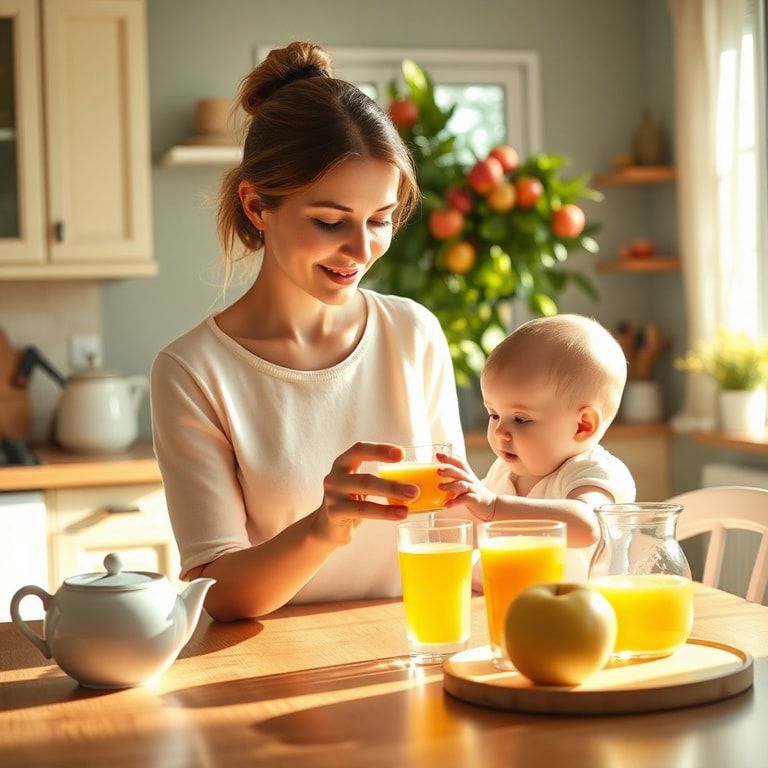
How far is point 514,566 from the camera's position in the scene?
126 centimetres

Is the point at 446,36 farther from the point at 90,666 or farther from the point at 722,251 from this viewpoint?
the point at 90,666

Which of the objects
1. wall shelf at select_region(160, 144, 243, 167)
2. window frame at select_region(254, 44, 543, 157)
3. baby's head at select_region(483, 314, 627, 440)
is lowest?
baby's head at select_region(483, 314, 627, 440)

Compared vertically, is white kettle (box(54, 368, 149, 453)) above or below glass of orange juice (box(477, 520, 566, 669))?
above

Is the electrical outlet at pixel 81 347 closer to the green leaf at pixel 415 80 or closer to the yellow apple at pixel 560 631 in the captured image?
the green leaf at pixel 415 80

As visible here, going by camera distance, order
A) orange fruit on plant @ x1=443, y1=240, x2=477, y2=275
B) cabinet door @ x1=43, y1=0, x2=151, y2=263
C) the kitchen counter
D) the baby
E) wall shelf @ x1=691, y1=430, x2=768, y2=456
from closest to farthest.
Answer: the baby → the kitchen counter → wall shelf @ x1=691, y1=430, x2=768, y2=456 → cabinet door @ x1=43, y1=0, x2=151, y2=263 → orange fruit on plant @ x1=443, y1=240, x2=477, y2=275

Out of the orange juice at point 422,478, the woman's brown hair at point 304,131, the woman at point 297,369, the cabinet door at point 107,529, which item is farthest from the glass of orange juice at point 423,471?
the cabinet door at point 107,529

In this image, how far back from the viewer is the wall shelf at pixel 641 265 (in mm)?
4215

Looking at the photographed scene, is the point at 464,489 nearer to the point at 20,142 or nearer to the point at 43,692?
the point at 43,692

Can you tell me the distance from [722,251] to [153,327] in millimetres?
1846

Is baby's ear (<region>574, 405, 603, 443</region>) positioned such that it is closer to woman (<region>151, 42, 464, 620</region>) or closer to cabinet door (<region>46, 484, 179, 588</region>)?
woman (<region>151, 42, 464, 620</region>)

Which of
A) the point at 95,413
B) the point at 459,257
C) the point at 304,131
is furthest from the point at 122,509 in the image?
the point at 304,131

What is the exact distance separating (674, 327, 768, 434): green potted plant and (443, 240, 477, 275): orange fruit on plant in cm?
79

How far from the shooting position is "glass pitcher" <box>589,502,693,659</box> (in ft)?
4.14

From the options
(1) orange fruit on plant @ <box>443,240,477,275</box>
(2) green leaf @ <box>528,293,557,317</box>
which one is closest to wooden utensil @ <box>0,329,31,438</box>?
(1) orange fruit on plant @ <box>443,240,477,275</box>
